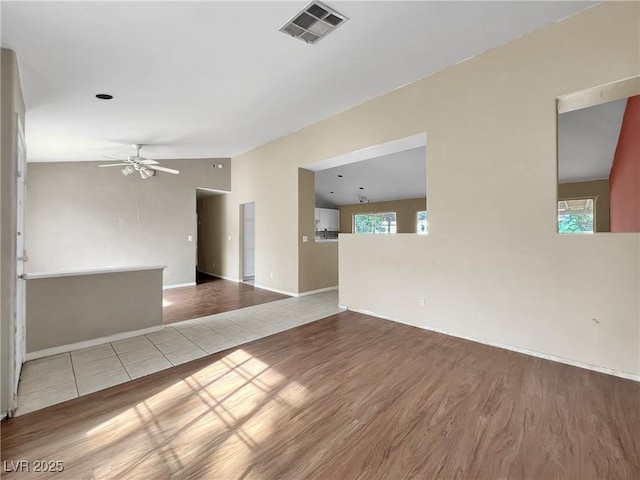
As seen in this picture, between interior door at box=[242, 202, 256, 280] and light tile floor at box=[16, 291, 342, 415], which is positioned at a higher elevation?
interior door at box=[242, 202, 256, 280]

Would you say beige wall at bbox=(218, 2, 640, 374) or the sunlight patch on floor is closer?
the sunlight patch on floor

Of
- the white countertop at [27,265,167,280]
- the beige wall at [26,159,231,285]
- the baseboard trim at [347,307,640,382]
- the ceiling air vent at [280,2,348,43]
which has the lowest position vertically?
the baseboard trim at [347,307,640,382]

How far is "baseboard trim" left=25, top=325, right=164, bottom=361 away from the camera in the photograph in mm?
2955

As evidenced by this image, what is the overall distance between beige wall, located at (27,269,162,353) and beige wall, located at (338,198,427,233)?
28.0 feet

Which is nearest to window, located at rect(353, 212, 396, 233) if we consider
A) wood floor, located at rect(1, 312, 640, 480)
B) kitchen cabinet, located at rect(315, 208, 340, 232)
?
kitchen cabinet, located at rect(315, 208, 340, 232)

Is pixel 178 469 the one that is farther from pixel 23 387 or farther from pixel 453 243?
pixel 453 243

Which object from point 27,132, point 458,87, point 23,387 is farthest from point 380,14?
point 27,132

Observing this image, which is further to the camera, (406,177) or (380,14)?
(406,177)

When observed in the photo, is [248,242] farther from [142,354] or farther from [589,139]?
[589,139]

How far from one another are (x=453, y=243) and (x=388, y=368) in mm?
1742

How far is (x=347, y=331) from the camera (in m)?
3.79

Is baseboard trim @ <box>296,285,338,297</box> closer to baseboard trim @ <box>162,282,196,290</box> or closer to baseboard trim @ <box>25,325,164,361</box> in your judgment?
baseboard trim @ <box>25,325,164,361</box>

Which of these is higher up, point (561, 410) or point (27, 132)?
point (27, 132)

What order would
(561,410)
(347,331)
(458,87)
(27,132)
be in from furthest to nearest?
(27,132)
(347,331)
(458,87)
(561,410)
